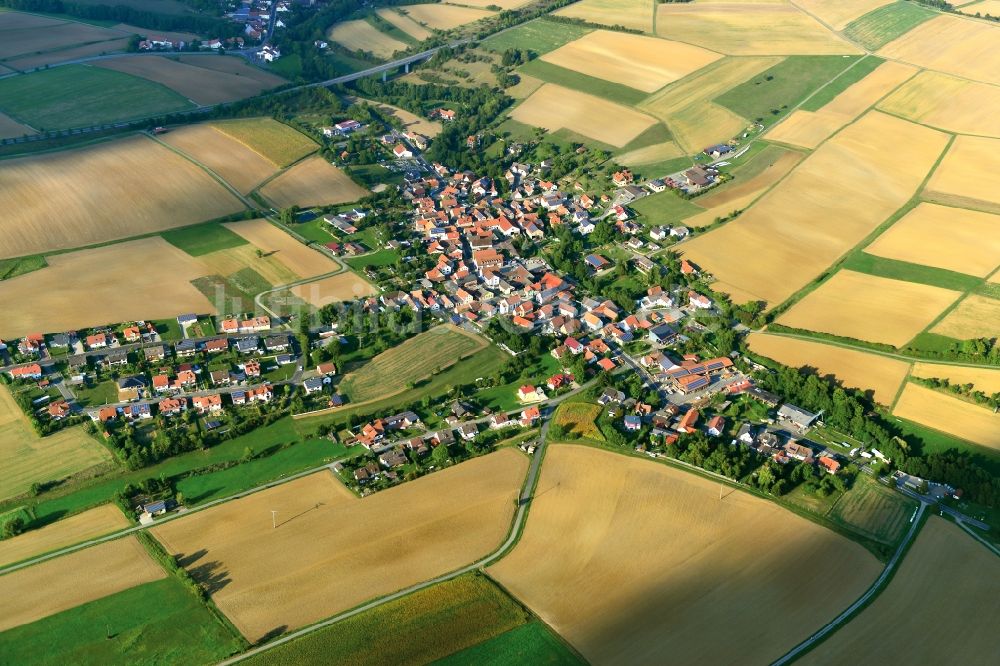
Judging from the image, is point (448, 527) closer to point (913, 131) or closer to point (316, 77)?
point (913, 131)

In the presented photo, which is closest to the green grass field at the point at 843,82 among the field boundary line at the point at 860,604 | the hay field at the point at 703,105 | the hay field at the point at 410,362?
the hay field at the point at 703,105

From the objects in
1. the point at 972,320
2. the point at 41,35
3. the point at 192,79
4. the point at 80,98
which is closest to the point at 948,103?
the point at 972,320

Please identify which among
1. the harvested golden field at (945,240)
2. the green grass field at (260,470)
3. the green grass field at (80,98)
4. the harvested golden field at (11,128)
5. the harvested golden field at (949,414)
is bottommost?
the green grass field at (260,470)

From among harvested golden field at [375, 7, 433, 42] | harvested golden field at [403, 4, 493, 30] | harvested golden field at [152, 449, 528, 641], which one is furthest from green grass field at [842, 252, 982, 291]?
harvested golden field at [403, 4, 493, 30]

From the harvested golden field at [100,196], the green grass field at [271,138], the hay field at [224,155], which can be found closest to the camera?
the harvested golden field at [100,196]

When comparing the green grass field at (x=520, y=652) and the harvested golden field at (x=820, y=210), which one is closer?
the green grass field at (x=520, y=652)

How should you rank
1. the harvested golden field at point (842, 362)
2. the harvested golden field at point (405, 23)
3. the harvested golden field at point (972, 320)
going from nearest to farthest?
1. the harvested golden field at point (842, 362)
2. the harvested golden field at point (972, 320)
3. the harvested golden field at point (405, 23)

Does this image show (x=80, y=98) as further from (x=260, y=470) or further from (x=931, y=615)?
(x=931, y=615)

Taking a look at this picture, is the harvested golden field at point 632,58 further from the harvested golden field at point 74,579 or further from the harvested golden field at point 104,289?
the harvested golden field at point 74,579
